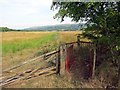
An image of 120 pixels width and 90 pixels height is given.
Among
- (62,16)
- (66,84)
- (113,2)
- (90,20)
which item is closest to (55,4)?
(62,16)

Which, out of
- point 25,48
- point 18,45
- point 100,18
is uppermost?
point 100,18

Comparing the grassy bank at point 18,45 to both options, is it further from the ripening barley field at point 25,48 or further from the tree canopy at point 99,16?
the tree canopy at point 99,16

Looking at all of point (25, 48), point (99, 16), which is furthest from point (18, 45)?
point (99, 16)

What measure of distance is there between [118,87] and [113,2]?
2824 mm

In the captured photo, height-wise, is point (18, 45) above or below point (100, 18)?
below

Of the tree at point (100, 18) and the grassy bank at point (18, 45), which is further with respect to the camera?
the grassy bank at point (18, 45)

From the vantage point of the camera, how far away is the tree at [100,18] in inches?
345

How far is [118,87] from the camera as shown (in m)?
9.50

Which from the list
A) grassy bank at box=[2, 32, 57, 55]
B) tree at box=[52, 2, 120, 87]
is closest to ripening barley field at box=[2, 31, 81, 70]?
grassy bank at box=[2, 32, 57, 55]

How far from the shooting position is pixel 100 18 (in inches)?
344

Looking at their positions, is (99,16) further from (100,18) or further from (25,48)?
(25,48)

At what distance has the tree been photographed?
28.8 ft

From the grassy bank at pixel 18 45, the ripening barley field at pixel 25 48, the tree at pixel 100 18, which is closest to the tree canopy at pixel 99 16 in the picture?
the tree at pixel 100 18

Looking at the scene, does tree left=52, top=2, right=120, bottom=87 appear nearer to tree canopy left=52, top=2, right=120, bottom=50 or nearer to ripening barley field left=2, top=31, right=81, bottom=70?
tree canopy left=52, top=2, right=120, bottom=50
